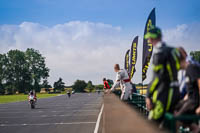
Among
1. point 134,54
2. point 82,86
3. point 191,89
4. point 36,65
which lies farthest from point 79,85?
point 191,89

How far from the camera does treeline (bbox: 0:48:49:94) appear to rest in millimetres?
109000

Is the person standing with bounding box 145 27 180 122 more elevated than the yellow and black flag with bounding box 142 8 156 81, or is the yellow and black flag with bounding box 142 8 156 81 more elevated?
the yellow and black flag with bounding box 142 8 156 81

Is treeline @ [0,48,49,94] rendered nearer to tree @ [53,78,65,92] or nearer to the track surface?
tree @ [53,78,65,92]

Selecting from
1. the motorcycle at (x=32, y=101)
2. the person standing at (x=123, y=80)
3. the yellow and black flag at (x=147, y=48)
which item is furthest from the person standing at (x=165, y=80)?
the motorcycle at (x=32, y=101)

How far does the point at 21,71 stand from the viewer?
109688mm

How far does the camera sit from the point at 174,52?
11.3 ft

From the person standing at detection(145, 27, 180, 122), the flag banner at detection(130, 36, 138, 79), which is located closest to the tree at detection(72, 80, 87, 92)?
the flag banner at detection(130, 36, 138, 79)

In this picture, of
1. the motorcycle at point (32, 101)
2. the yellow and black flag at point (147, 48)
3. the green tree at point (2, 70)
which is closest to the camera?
the yellow and black flag at point (147, 48)

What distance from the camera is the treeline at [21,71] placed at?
358 ft

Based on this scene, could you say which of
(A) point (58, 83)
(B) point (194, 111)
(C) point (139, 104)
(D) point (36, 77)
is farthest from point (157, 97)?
(A) point (58, 83)

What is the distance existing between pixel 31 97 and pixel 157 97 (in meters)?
22.9

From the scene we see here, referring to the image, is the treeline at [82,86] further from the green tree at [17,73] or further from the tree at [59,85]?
the green tree at [17,73]

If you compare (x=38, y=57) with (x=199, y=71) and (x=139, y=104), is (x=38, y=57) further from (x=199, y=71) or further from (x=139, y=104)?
(x=199, y=71)

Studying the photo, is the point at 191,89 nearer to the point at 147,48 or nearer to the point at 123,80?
the point at 123,80
